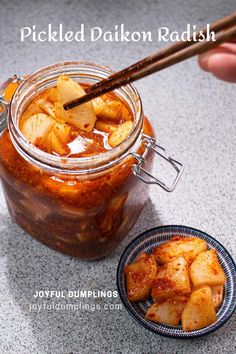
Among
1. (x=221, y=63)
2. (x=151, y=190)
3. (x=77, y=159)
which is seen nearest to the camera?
(x=221, y=63)

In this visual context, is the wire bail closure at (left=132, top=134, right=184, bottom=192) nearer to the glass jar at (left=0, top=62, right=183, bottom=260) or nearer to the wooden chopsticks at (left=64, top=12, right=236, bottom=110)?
the glass jar at (left=0, top=62, right=183, bottom=260)

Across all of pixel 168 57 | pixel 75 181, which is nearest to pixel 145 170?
pixel 75 181

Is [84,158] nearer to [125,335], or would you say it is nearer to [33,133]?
[33,133]

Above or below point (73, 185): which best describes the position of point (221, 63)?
above

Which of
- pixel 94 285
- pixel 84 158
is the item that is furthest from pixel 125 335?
pixel 84 158

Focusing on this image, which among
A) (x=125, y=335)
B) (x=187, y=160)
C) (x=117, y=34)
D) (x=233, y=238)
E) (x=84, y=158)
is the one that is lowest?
(x=125, y=335)

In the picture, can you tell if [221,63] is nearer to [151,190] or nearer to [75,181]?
[75,181]

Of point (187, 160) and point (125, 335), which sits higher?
point (187, 160)

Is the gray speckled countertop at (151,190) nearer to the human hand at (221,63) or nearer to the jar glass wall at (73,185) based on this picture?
the jar glass wall at (73,185)
